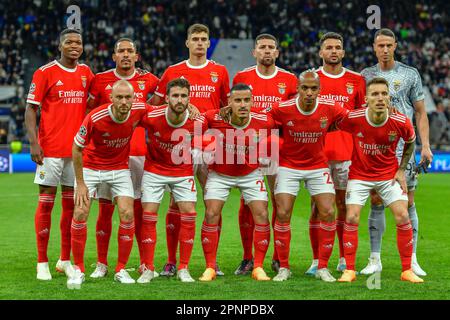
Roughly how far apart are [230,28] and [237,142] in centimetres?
2466

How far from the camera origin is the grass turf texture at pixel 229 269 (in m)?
6.74

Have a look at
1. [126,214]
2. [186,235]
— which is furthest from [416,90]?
[126,214]

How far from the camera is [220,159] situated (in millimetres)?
7789

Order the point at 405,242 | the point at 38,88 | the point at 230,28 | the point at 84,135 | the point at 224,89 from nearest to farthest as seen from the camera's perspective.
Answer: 1. the point at 84,135
2. the point at 405,242
3. the point at 38,88
4. the point at 224,89
5. the point at 230,28

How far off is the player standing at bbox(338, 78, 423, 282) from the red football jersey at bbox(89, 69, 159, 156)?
200cm

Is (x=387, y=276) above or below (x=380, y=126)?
below

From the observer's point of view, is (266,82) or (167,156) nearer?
(167,156)

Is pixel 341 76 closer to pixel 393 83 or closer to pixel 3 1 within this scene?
pixel 393 83

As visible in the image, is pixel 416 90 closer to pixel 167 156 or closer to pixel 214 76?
pixel 214 76

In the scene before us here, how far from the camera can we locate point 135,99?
8.11m

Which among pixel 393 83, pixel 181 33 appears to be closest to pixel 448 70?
pixel 181 33

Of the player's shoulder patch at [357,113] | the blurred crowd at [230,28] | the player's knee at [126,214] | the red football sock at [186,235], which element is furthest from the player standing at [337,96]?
the blurred crowd at [230,28]

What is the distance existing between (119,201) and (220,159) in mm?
1021

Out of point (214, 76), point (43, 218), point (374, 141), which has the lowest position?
point (43, 218)
